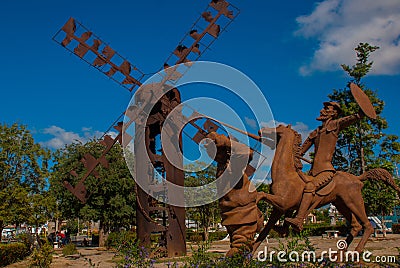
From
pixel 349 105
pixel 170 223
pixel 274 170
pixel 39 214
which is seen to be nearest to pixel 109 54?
pixel 170 223

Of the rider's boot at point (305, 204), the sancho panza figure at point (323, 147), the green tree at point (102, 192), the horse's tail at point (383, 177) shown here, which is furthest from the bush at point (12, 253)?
the horse's tail at point (383, 177)

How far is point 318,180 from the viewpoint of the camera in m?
9.22

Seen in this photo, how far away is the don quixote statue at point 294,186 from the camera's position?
8125 millimetres

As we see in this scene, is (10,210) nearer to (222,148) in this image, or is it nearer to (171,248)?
(171,248)

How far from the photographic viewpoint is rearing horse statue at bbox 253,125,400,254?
8.84m

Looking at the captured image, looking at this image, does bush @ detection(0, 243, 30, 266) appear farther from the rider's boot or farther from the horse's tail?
the horse's tail

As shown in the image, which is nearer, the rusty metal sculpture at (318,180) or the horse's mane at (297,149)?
the rusty metal sculpture at (318,180)

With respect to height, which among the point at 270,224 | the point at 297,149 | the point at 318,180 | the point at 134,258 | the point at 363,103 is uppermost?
the point at 363,103

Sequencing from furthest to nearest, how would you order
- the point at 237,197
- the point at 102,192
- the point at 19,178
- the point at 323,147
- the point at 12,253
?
1. the point at 102,192
2. the point at 19,178
3. the point at 12,253
4. the point at 323,147
5. the point at 237,197

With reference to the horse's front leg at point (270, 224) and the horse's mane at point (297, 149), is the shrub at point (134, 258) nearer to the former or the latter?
the horse's front leg at point (270, 224)

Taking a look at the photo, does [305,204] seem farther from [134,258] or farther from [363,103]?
[134,258]

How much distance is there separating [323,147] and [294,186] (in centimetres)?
136

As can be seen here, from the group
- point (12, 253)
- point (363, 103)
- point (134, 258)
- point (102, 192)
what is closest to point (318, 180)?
point (363, 103)

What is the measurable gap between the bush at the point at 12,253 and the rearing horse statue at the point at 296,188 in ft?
43.3
